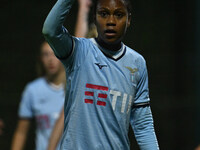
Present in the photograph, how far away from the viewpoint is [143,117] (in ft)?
9.49

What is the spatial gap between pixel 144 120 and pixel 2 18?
4.47 metres

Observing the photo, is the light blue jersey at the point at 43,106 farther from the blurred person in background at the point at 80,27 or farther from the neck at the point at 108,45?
the neck at the point at 108,45

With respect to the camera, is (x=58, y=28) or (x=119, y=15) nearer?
(x=58, y=28)

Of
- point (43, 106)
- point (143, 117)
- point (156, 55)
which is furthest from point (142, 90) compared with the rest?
point (156, 55)

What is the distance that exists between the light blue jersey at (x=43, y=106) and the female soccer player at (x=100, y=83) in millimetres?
2213

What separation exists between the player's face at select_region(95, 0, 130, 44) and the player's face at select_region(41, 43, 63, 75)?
2504 millimetres

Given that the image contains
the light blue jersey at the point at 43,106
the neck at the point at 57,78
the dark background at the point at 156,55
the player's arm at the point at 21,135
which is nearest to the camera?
the light blue jersey at the point at 43,106

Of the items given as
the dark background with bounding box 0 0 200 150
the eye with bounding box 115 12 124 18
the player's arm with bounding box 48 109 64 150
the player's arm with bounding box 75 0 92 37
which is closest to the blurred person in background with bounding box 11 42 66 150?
the player's arm with bounding box 48 109 64 150

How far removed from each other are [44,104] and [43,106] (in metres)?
0.02

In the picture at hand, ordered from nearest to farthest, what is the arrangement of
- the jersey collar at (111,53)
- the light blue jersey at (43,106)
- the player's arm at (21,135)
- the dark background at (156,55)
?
the jersey collar at (111,53), the light blue jersey at (43,106), the player's arm at (21,135), the dark background at (156,55)

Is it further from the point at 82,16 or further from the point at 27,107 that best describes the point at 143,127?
the point at 27,107

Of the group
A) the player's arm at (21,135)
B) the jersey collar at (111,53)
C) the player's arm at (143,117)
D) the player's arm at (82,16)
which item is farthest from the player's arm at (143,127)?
the player's arm at (21,135)

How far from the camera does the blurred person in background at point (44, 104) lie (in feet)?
16.3

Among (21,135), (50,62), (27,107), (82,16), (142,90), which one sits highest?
(82,16)
